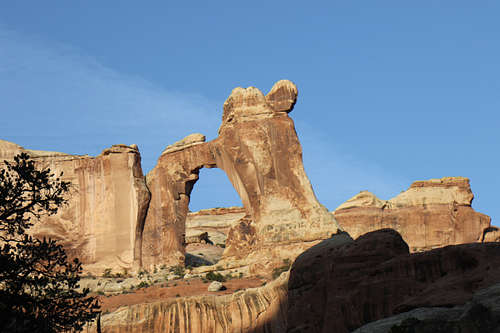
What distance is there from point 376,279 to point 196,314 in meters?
12.9

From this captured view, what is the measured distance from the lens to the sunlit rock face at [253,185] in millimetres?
46094

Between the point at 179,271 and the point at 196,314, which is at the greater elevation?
the point at 179,271

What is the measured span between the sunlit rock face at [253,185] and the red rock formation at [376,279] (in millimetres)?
19098

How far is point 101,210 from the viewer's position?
50906mm

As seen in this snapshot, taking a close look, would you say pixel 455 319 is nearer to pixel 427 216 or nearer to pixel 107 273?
pixel 107 273

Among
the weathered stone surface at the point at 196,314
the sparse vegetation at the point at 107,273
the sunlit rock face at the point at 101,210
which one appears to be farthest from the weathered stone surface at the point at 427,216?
the weathered stone surface at the point at 196,314

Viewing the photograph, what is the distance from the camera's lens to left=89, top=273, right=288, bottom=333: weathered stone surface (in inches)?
1276

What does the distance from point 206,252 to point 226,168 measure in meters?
20.4

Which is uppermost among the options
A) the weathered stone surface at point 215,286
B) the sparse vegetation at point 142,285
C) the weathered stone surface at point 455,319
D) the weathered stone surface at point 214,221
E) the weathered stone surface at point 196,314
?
the weathered stone surface at point 214,221

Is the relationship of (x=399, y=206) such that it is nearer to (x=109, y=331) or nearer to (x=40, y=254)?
(x=109, y=331)

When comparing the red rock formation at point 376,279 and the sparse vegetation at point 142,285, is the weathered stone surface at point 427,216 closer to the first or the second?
the sparse vegetation at point 142,285

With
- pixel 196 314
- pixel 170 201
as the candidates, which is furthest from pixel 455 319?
pixel 170 201

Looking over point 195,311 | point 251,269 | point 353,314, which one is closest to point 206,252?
point 251,269

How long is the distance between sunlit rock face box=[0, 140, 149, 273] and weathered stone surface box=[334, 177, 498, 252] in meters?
27.9
